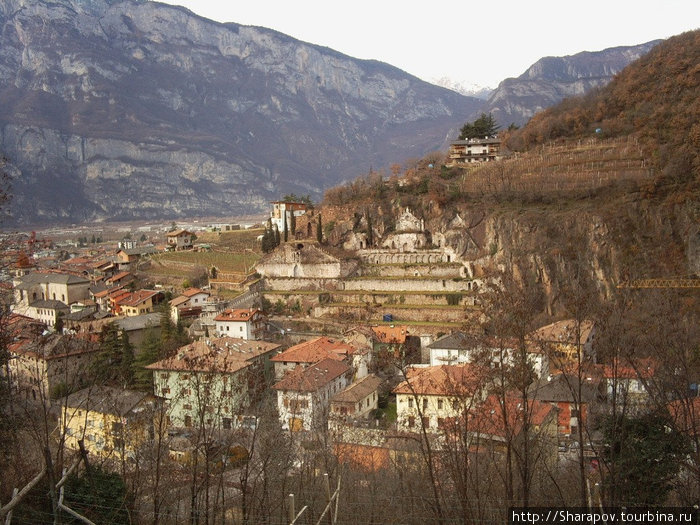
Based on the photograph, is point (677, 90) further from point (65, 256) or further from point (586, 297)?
point (65, 256)

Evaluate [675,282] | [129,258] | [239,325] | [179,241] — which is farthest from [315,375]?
[179,241]

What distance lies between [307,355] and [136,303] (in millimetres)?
20082

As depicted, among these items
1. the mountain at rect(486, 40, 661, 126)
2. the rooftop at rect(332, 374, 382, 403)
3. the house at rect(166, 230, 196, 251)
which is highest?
the mountain at rect(486, 40, 661, 126)

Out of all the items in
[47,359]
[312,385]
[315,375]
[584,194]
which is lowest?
[315,375]

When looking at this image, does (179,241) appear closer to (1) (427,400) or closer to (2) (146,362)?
(2) (146,362)

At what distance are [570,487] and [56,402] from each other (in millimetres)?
23039

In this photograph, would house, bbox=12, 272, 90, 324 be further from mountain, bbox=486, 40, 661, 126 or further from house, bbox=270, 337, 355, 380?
mountain, bbox=486, 40, 661, 126

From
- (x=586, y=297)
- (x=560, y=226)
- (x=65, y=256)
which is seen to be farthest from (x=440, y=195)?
(x=65, y=256)

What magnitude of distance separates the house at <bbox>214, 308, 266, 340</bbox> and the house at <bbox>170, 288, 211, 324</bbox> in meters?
4.73

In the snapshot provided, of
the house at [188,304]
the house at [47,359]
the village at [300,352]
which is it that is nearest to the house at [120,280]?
the village at [300,352]

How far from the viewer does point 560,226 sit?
Answer: 1590 inches

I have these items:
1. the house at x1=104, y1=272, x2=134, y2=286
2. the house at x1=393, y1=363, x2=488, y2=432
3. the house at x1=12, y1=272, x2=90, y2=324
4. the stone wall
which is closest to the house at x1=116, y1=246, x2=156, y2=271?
the house at x1=104, y1=272, x2=134, y2=286

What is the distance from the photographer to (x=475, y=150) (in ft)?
215

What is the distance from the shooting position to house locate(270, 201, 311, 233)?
60.9 metres
